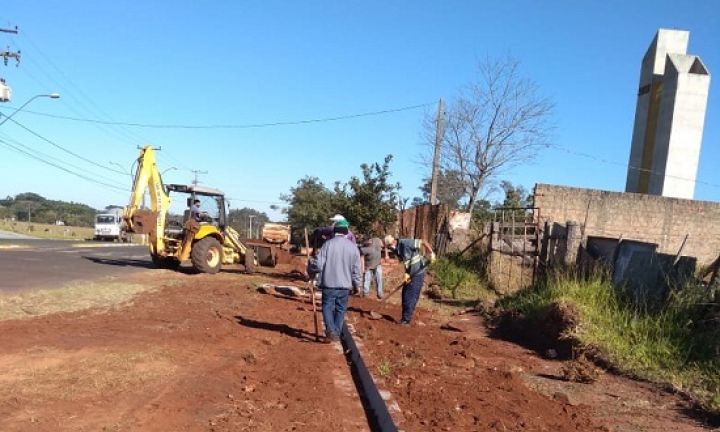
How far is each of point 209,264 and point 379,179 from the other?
704 cm

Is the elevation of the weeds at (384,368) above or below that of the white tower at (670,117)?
below

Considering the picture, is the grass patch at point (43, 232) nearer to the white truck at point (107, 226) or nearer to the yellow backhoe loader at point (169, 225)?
the white truck at point (107, 226)

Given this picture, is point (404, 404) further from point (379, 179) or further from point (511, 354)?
point (379, 179)

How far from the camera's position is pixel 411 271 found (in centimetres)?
1116

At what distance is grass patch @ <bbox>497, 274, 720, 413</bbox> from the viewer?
7207mm

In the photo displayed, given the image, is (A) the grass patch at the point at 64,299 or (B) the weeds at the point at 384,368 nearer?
(B) the weeds at the point at 384,368

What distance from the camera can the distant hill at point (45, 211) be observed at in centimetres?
11012

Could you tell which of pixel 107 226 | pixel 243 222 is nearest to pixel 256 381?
pixel 243 222

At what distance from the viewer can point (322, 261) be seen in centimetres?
878

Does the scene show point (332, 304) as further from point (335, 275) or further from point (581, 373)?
point (581, 373)

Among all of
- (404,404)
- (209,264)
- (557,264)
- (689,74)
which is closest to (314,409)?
(404,404)

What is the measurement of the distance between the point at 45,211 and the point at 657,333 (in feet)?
413

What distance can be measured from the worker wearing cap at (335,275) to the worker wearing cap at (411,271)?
2.15 metres

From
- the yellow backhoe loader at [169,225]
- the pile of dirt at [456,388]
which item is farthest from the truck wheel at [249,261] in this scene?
the pile of dirt at [456,388]
